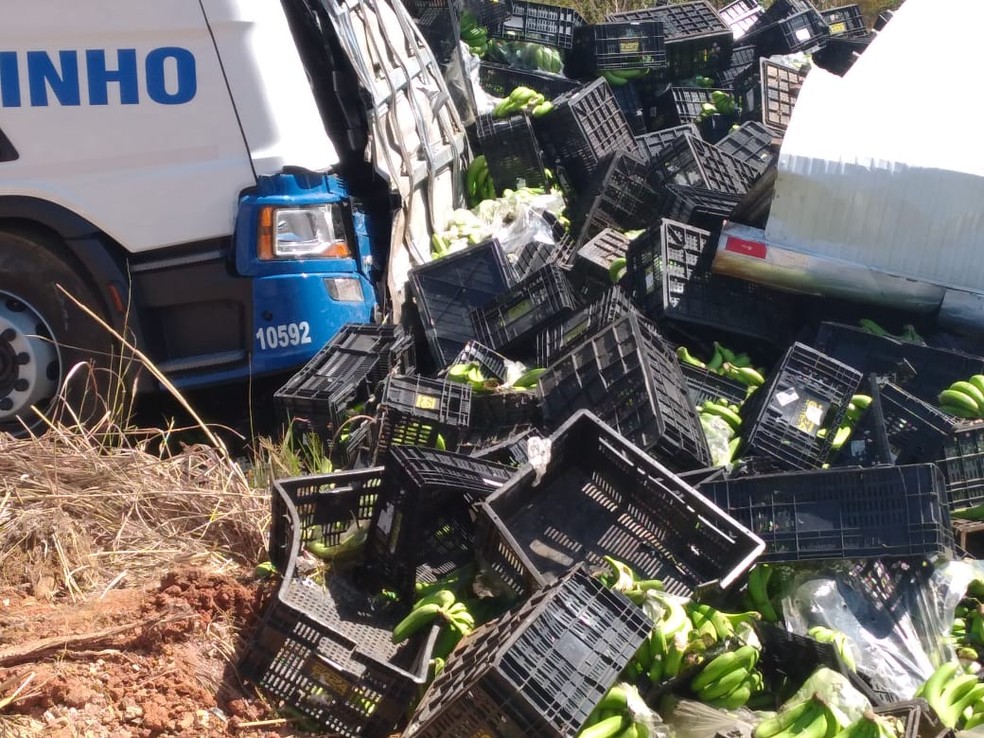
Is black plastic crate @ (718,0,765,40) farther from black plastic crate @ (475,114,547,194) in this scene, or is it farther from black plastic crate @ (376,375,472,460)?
black plastic crate @ (376,375,472,460)

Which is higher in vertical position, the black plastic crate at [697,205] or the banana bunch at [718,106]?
the banana bunch at [718,106]

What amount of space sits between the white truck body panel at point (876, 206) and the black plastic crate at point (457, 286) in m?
1.24

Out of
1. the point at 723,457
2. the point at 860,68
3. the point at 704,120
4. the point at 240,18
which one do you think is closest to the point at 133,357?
the point at 240,18

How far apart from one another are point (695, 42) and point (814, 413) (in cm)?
467

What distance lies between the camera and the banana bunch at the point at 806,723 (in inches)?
133

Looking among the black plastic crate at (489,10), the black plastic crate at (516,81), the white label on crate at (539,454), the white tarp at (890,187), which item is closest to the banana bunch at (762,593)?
the white label on crate at (539,454)

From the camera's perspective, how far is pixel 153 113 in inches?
198

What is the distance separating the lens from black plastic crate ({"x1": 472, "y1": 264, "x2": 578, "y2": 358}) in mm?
5730

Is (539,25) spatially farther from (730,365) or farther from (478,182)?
(730,365)

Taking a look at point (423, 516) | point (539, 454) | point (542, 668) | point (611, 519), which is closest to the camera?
point (542, 668)

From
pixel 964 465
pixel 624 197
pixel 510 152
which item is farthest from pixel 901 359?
pixel 510 152

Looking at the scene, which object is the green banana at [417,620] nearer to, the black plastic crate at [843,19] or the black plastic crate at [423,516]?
the black plastic crate at [423,516]

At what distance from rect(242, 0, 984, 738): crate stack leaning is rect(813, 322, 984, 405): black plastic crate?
0.01m

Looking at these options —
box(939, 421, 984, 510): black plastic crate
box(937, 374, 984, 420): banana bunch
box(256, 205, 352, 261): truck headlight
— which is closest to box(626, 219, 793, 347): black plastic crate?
box(937, 374, 984, 420): banana bunch
